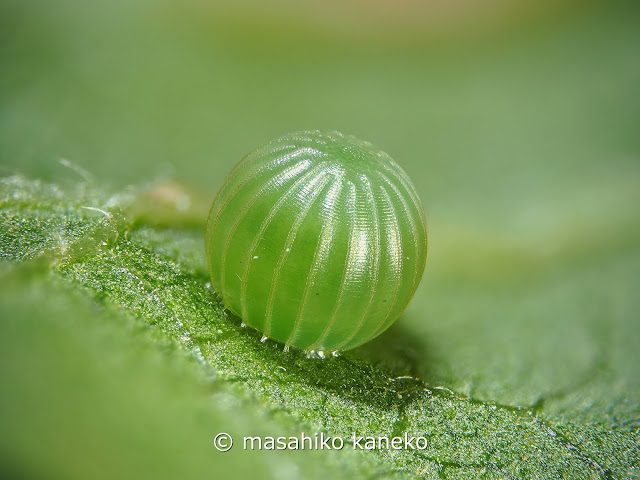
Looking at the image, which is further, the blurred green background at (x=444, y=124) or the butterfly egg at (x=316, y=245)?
the blurred green background at (x=444, y=124)

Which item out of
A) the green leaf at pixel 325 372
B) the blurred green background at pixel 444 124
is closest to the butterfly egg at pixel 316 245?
the green leaf at pixel 325 372

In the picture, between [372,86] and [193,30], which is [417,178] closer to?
[372,86]

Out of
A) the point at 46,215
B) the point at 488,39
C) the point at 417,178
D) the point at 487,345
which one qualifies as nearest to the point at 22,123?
the point at 46,215

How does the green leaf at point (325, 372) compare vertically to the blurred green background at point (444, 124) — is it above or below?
below

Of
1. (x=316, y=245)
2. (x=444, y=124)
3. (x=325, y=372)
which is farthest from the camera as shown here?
(x=444, y=124)

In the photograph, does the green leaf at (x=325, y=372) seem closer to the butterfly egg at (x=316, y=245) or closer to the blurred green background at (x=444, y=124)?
the blurred green background at (x=444, y=124)

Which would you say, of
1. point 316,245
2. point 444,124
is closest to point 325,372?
point 316,245

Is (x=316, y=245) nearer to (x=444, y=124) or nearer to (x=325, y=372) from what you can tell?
(x=325, y=372)
